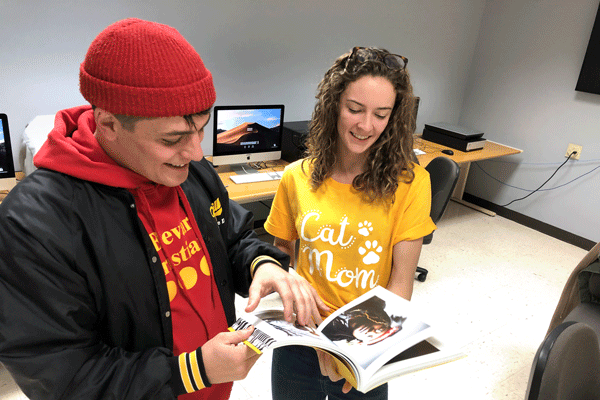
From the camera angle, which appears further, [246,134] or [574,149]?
[574,149]

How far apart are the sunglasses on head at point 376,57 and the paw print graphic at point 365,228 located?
0.44 meters

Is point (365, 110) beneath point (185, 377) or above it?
above

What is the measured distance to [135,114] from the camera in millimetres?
644

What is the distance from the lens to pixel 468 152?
147 inches

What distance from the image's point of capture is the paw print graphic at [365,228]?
1162mm

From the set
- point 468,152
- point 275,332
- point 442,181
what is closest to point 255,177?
point 442,181

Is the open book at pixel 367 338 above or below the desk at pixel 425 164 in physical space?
above

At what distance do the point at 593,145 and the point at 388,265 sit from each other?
3.22 m

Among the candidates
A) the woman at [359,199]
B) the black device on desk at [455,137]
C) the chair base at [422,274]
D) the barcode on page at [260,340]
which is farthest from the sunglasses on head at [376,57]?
the black device on desk at [455,137]

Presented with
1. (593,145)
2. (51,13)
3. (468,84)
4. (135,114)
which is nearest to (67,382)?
(135,114)

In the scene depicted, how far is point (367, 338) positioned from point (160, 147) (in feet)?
1.94

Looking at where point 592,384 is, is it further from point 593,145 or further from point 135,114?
point 593,145

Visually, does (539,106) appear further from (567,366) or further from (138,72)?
(138,72)

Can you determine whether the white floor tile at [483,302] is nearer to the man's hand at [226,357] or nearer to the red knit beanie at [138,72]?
the man's hand at [226,357]
